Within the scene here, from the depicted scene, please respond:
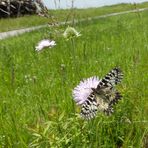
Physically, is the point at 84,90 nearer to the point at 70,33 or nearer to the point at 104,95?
the point at 104,95

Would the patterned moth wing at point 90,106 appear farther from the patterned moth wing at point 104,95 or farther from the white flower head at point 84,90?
the white flower head at point 84,90

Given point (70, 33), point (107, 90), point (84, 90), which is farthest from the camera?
point (70, 33)

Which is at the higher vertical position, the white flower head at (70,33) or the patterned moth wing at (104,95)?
the white flower head at (70,33)

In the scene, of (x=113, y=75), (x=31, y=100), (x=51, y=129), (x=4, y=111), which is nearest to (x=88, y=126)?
(x=51, y=129)

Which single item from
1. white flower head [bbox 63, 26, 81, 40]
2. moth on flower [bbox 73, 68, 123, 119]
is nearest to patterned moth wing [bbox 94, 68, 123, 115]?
moth on flower [bbox 73, 68, 123, 119]

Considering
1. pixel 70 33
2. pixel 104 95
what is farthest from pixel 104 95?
pixel 70 33

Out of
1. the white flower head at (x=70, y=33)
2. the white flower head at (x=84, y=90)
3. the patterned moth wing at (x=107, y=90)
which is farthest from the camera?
the white flower head at (x=70, y=33)

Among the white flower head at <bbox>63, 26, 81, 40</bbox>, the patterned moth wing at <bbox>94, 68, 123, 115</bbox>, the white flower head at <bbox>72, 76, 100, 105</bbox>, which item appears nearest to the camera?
the patterned moth wing at <bbox>94, 68, 123, 115</bbox>

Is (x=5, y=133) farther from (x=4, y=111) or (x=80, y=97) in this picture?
(x=80, y=97)

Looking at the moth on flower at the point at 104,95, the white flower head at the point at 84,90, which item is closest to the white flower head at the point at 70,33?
the white flower head at the point at 84,90

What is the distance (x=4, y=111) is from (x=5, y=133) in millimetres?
451

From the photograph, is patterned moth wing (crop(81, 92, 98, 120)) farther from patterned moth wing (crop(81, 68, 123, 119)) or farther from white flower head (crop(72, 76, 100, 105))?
white flower head (crop(72, 76, 100, 105))

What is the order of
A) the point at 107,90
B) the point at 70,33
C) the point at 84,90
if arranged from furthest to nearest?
the point at 70,33 < the point at 84,90 < the point at 107,90

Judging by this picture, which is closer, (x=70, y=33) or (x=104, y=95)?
(x=104, y=95)
